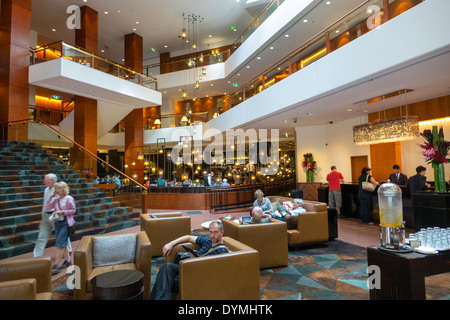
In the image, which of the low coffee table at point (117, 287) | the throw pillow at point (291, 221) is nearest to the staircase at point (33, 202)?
the low coffee table at point (117, 287)

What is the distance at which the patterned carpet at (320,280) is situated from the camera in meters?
3.28

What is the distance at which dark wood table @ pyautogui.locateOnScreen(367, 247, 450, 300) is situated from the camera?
7.87ft

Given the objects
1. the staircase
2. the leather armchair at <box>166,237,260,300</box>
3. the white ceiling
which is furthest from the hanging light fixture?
the staircase

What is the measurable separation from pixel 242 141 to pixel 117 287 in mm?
12323

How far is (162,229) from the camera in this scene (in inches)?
199

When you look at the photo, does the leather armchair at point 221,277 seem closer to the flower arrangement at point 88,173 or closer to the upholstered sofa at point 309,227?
the upholstered sofa at point 309,227

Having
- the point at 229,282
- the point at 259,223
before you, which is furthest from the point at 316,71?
the point at 229,282

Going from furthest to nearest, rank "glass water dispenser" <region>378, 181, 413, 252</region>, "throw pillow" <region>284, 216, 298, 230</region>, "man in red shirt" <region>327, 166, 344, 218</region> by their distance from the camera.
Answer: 1. "man in red shirt" <region>327, 166, 344, 218</region>
2. "throw pillow" <region>284, 216, 298, 230</region>
3. "glass water dispenser" <region>378, 181, 413, 252</region>

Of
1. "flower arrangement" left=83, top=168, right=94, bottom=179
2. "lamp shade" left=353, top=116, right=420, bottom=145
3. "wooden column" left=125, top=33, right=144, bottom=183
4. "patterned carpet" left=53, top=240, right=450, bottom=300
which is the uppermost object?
"wooden column" left=125, top=33, right=144, bottom=183

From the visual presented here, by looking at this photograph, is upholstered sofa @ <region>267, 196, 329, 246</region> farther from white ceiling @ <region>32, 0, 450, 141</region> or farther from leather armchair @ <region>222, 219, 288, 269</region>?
white ceiling @ <region>32, 0, 450, 141</region>

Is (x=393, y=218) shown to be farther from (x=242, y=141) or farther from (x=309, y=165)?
(x=242, y=141)

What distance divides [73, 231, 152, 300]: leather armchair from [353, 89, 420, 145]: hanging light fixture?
6393mm

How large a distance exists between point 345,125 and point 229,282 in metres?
10.0
